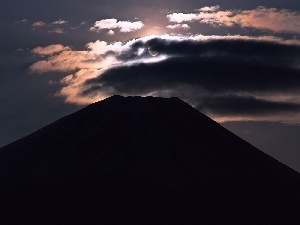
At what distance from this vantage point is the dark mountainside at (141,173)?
92.8 meters

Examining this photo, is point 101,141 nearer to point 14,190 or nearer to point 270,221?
point 14,190

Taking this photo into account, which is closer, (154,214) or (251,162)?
(154,214)

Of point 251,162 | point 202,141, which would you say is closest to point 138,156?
point 202,141

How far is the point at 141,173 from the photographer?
4168 inches

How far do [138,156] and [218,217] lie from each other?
25900mm

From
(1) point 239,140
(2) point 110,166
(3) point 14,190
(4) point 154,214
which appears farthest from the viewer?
(1) point 239,140

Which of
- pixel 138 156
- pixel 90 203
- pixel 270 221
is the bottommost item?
pixel 270 221

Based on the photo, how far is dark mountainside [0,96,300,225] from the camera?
92.8m

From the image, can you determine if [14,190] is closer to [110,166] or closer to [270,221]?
[110,166]

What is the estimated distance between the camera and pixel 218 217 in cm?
9238

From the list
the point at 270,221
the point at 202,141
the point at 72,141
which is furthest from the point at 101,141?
the point at 270,221

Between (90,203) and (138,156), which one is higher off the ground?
(138,156)

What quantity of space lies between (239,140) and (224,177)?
25494 millimetres

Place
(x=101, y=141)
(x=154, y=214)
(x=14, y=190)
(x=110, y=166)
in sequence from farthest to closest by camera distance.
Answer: (x=101, y=141) → (x=110, y=166) → (x=14, y=190) → (x=154, y=214)
